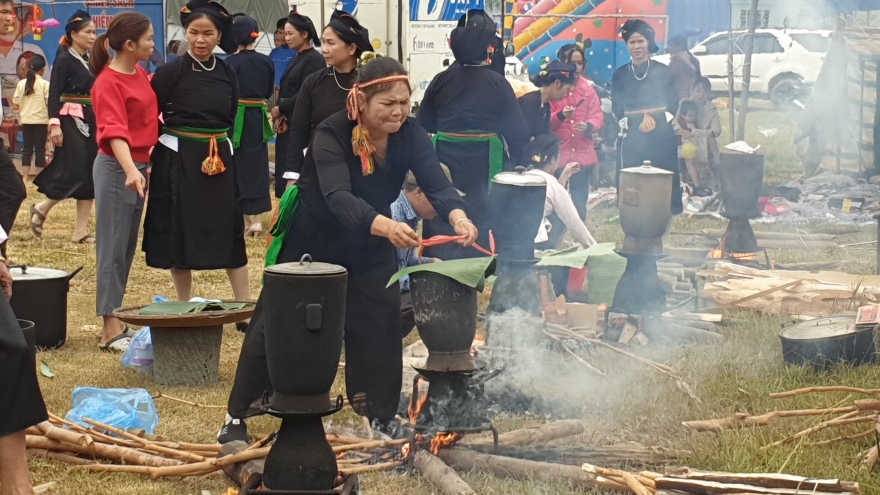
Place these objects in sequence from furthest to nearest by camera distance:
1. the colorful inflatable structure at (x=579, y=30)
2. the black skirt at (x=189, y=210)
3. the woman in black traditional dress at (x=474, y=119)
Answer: the colorful inflatable structure at (x=579, y=30)
the woman in black traditional dress at (x=474, y=119)
the black skirt at (x=189, y=210)

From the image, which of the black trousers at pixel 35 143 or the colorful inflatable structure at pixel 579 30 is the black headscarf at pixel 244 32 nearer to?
the black trousers at pixel 35 143

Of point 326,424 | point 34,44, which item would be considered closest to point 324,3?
point 34,44

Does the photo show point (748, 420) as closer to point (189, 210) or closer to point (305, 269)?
point (305, 269)

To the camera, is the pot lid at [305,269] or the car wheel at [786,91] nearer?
the pot lid at [305,269]

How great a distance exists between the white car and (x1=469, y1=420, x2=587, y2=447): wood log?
1084cm

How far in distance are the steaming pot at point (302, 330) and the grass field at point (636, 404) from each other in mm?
868

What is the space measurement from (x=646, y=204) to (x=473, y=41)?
183 cm

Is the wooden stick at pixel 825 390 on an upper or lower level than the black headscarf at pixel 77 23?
lower

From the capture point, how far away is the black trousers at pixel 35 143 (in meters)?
16.0

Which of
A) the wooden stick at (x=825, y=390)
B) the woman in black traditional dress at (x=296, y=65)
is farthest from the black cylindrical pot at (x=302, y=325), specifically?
the woman in black traditional dress at (x=296, y=65)

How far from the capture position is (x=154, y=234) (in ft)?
23.5

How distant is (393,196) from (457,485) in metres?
1.36

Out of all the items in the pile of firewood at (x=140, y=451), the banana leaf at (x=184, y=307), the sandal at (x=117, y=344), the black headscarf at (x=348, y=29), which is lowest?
the sandal at (x=117, y=344)

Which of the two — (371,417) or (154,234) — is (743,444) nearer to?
(371,417)
